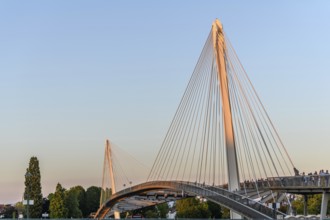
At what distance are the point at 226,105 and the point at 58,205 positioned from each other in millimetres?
83794

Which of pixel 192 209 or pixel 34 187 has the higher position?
pixel 34 187

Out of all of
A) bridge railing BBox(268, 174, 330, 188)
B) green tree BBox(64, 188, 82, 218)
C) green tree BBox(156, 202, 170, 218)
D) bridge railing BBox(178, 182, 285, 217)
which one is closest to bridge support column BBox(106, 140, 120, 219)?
green tree BBox(64, 188, 82, 218)

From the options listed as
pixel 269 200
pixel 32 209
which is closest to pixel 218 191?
pixel 269 200

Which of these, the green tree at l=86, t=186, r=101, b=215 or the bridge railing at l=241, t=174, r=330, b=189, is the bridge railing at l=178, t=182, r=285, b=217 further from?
the green tree at l=86, t=186, r=101, b=215

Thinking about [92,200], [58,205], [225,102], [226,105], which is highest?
[225,102]

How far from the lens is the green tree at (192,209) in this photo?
11550 centimetres

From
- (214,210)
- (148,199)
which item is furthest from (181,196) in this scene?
(214,210)

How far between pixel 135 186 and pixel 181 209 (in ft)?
117

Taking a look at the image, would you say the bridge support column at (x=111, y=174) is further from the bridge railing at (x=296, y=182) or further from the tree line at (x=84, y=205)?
the bridge railing at (x=296, y=182)

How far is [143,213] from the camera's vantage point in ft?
489

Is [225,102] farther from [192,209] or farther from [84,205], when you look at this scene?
[84,205]

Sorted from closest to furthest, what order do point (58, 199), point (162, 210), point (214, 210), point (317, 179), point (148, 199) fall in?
point (317, 179), point (148, 199), point (58, 199), point (214, 210), point (162, 210)

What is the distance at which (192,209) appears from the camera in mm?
116188

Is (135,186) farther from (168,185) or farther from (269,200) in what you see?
(269,200)
